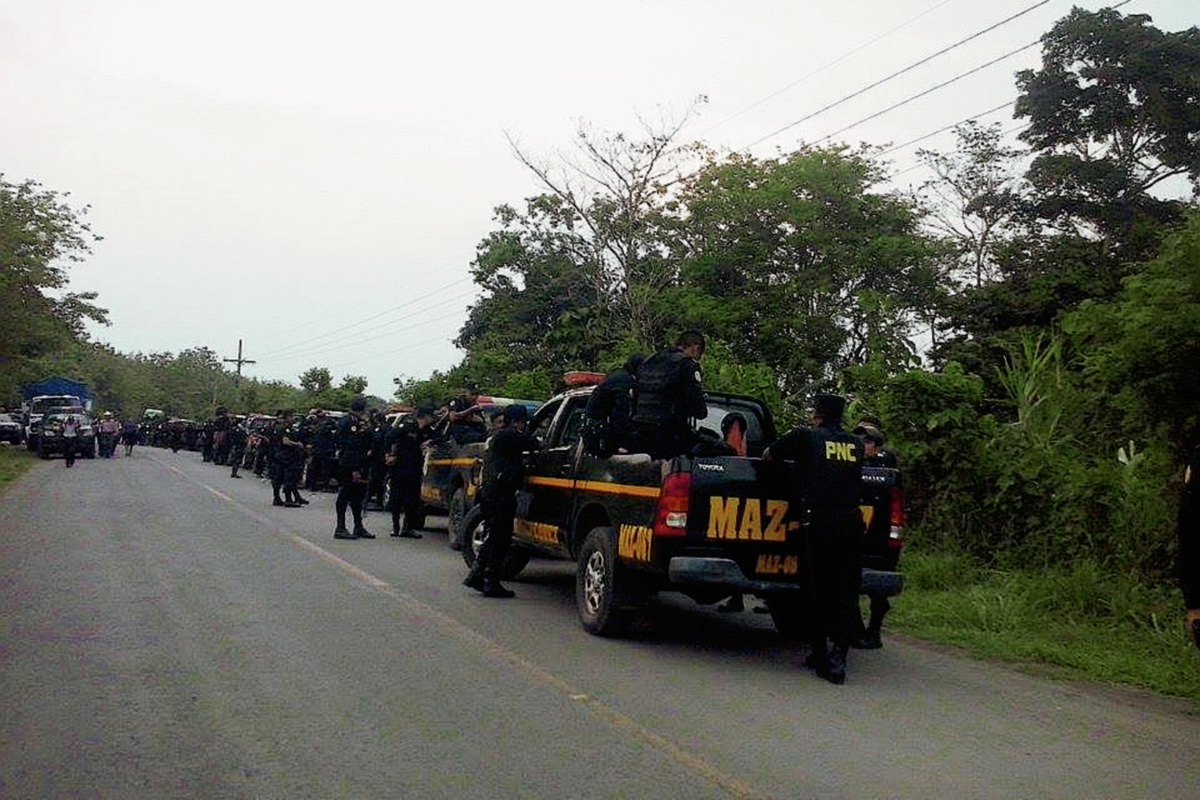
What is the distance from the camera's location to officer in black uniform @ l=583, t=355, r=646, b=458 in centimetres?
866

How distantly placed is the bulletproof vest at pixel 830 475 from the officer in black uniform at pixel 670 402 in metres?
1.05

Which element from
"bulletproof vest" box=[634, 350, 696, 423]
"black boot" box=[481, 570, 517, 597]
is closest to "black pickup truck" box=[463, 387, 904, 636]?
"bulletproof vest" box=[634, 350, 696, 423]

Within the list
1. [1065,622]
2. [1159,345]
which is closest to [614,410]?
[1065,622]

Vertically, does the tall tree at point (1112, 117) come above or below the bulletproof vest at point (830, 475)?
above

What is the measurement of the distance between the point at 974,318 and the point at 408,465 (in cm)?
1806

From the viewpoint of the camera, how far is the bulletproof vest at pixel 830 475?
24.3 ft

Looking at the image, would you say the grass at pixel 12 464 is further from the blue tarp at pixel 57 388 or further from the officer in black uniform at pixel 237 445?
the blue tarp at pixel 57 388

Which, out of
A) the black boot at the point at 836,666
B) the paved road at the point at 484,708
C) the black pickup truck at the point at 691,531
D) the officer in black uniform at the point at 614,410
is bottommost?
the paved road at the point at 484,708

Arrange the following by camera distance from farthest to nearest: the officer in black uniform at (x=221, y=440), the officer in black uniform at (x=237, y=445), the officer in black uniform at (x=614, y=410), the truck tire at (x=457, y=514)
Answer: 1. the officer in black uniform at (x=221, y=440)
2. the officer in black uniform at (x=237, y=445)
3. the truck tire at (x=457, y=514)
4. the officer in black uniform at (x=614, y=410)

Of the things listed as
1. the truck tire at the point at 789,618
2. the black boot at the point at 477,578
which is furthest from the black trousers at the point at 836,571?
the black boot at the point at 477,578

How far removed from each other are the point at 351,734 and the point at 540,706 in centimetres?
110

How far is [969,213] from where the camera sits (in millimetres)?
32469

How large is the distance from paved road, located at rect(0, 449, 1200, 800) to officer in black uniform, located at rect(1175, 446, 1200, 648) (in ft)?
3.00

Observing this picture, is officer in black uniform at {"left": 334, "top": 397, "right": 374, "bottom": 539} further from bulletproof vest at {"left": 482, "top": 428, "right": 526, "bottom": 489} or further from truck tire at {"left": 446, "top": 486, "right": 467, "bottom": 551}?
bulletproof vest at {"left": 482, "top": 428, "right": 526, "bottom": 489}
